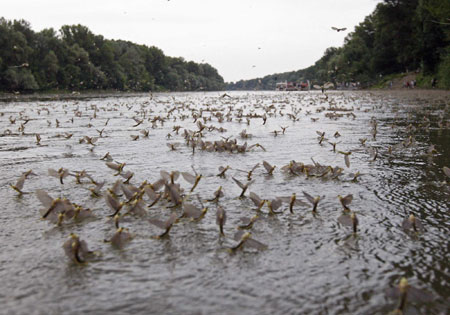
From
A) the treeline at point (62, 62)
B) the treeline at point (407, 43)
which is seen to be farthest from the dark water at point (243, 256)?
the treeline at point (62, 62)

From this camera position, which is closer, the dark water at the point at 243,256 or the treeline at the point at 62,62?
the dark water at the point at 243,256

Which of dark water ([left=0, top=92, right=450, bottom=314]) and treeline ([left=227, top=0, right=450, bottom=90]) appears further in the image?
treeline ([left=227, top=0, right=450, bottom=90])

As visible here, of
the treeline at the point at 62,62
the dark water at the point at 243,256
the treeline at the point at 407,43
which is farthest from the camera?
the treeline at the point at 62,62

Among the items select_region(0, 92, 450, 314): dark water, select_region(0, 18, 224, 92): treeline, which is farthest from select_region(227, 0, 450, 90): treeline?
select_region(0, 18, 224, 92): treeline

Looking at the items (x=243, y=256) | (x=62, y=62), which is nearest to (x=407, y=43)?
(x=243, y=256)

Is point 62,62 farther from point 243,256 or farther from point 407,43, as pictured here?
point 243,256

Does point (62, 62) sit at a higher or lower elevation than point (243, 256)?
higher

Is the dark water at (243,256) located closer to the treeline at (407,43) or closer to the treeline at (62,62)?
the treeline at (407,43)

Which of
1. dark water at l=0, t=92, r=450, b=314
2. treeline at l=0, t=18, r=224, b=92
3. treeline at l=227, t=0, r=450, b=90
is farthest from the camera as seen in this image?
treeline at l=0, t=18, r=224, b=92

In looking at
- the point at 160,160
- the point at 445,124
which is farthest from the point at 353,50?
the point at 160,160

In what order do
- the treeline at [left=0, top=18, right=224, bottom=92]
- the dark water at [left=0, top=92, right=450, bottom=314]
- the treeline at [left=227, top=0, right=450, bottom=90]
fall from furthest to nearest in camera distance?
the treeline at [left=0, top=18, right=224, bottom=92] < the treeline at [left=227, top=0, right=450, bottom=90] < the dark water at [left=0, top=92, right=450, bottom=314]

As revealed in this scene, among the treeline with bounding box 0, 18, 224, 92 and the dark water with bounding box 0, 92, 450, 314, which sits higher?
the treeline with bounding box 0, 18, 224, 92

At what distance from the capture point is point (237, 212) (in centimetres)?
331

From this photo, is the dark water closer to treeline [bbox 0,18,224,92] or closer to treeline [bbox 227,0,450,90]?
treeline [bbox 227,0,450,90]
